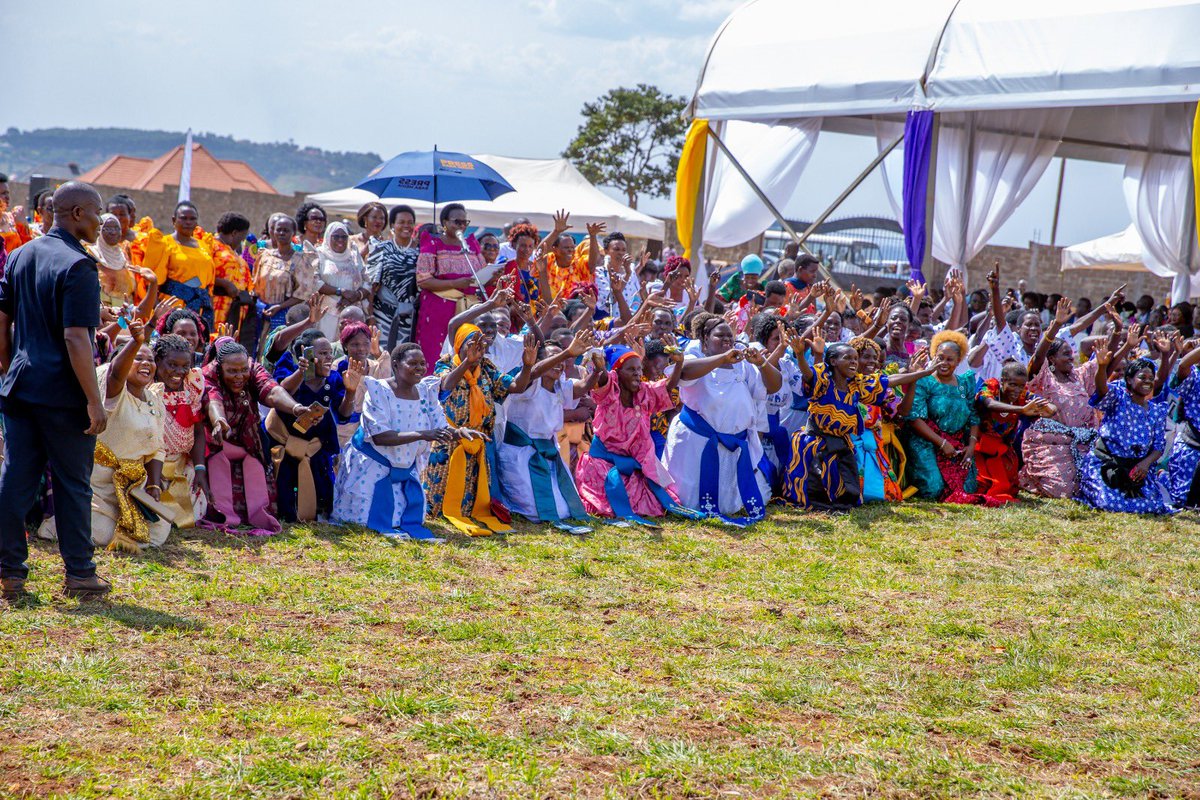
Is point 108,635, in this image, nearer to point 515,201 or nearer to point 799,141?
point 799,141

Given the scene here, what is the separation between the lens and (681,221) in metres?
16.4

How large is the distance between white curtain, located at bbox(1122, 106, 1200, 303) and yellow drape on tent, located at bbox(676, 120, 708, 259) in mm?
5688

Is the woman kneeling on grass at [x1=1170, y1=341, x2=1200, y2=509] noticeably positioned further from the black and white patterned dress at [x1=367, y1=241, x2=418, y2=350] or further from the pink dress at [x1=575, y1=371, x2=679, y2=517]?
the black and white patterned dress at [x1=367, y1=241, x2=418, y2=350]

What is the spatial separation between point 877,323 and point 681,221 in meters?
7.22

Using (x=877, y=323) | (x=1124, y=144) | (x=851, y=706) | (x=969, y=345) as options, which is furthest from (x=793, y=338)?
(x=1124, y=144)

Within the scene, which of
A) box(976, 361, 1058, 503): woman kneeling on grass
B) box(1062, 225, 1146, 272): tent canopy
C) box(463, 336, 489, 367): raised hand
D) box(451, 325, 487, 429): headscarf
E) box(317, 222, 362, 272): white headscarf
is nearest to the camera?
box(463, 336, 489, 367): raised hand

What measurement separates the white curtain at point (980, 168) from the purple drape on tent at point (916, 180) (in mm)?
678

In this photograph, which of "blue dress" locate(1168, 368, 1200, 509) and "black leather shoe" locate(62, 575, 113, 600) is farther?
"blue dress" locate(1168, 368, 1200, 509)

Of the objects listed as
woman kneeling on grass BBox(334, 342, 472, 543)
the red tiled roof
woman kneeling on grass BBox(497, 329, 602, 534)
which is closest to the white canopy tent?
woman kneeling on grass BBox(497, 329, 602, 534)

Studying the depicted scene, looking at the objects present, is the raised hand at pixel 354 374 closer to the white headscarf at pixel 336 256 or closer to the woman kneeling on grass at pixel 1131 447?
the white headscarf at pixel 336 256

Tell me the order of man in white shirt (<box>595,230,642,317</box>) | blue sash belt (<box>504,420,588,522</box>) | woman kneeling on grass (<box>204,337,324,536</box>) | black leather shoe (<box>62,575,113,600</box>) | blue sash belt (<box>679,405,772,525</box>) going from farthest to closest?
man in white shirt (<box>595,230,642,317</box>)
blue sash belt (<box>679,405,772,525</box>)
blue sash belt (<box>504,420,588,522</box>)
woman kneeling on grass (<box>204,337,324,536</box>)
black leather shoe (<box>62,575,113,600</box>)

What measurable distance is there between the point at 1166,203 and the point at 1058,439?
735 centimetres

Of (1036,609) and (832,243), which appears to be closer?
(1036,609)

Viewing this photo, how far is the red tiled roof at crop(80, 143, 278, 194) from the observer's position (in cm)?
5003
